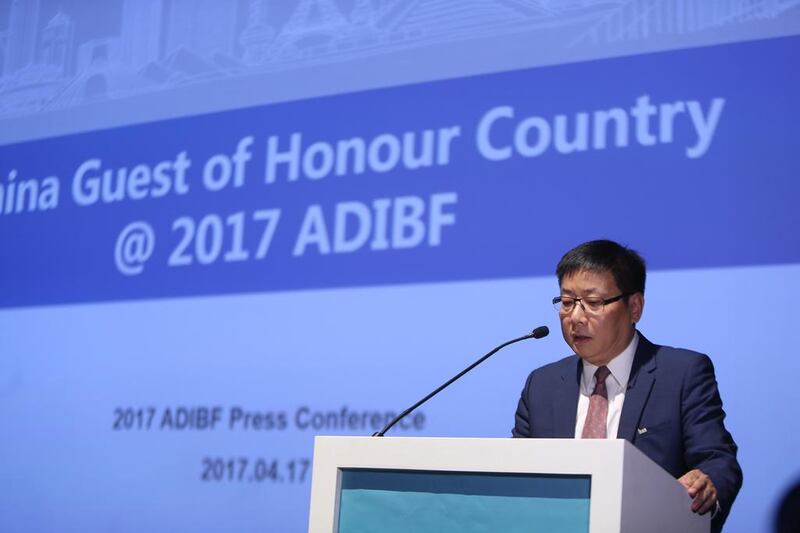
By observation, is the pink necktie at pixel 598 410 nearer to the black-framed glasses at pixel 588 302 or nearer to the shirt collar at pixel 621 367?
the shirt collar at pixel 621 367

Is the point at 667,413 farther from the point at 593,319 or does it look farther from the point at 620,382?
the point at 593,319

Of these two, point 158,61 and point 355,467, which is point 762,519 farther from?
point 158,61

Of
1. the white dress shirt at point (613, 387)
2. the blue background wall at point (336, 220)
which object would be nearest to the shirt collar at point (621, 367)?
the white dress shirt at point (613, 387)

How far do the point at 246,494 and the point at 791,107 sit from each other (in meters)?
1.87

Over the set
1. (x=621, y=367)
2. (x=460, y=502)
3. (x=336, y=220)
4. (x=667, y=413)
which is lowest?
(x=460, y=502)

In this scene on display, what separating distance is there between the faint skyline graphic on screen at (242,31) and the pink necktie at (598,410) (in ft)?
3.76

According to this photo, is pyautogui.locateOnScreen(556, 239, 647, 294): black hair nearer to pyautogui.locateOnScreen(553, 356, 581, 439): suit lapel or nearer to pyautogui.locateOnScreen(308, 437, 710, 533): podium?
pyautogui.locateOnScreen(553, 356, 581, 439): suit lapel

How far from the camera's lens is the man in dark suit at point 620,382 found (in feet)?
6.88

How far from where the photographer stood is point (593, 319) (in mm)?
2176

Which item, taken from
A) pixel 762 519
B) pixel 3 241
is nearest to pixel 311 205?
pixel 3 241

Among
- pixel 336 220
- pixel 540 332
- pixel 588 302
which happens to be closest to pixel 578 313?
pixel 588 302

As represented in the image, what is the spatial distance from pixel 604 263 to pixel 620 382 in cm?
24

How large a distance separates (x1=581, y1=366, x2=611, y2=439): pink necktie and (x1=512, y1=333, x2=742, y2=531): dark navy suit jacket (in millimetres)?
33

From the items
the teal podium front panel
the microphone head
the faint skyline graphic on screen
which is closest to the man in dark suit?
the microphone head
